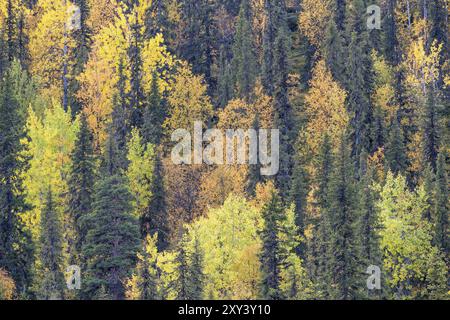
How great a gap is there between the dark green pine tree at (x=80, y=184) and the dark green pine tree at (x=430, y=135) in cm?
2388

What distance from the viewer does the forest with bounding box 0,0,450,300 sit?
251ft

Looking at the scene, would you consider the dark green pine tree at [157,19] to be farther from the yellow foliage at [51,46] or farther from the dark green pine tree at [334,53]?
the dark green pine tree at [334,53]

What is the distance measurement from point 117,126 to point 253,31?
2048 centimetres

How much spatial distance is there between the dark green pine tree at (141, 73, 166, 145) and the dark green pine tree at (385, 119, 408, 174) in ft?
54.1

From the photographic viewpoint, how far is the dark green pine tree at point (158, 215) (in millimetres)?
86312

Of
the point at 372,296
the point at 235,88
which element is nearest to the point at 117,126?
the point at 235,88

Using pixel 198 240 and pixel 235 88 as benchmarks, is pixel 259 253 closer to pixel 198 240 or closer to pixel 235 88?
pixel 198 240

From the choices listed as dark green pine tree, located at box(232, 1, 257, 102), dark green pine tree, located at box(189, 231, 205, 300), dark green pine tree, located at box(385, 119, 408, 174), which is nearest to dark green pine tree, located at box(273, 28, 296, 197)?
dark green pine tree, located at box(232, 1, 257, 102)

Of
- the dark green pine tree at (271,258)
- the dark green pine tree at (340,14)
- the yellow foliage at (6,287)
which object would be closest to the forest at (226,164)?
the dark green pine tree at (271,258)

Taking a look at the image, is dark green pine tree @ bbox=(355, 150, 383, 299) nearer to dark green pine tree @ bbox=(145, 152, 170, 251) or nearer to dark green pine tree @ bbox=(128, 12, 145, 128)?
dark green pine tree @ bbox=(145, 152, 170, 251)

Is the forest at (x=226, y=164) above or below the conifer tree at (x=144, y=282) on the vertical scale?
above

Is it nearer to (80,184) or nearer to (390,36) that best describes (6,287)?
(80,184)

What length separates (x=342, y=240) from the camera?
2940 inches

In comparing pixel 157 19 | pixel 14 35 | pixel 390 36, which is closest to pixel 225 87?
pixel 157 19
